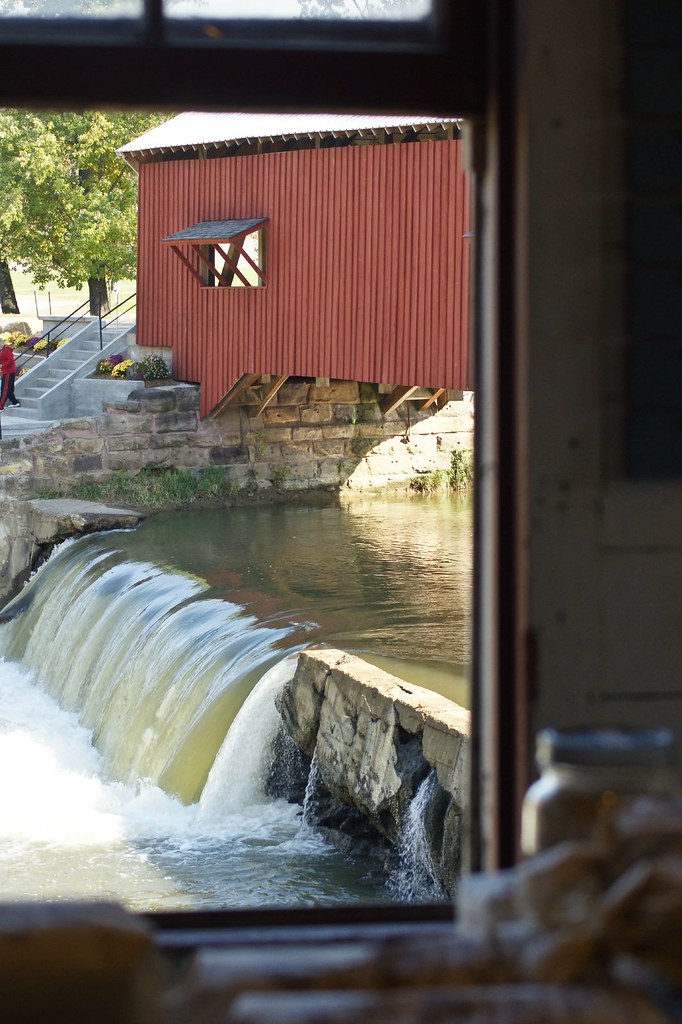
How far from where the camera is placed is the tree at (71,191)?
2175 centimetres

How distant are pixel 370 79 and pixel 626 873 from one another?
132cm

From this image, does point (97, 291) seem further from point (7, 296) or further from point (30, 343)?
point (7, 296)

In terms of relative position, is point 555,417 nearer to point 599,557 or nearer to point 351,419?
point 599,557

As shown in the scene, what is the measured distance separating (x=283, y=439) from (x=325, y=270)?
2.85m

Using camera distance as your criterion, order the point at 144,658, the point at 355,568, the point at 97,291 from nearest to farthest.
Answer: the point at 144,658
the point at 355,568
the point at 97,291

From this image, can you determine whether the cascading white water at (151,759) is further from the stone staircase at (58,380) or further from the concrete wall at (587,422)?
the stone staircase at (58,380)

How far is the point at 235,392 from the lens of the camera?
17.0m

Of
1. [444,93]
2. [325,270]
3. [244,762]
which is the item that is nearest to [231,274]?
[325,270]

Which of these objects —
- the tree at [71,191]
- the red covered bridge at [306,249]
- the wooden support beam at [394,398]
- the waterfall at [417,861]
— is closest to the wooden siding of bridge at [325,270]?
the red covered bridge at [306,249]

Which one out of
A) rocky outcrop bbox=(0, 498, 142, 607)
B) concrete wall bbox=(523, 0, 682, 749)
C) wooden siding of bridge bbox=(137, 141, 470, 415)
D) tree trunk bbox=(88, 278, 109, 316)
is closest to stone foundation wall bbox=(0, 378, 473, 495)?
wooden siding of bridge bbox=(137, 141, 470, 415)

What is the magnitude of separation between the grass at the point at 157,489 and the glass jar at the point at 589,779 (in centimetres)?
1433

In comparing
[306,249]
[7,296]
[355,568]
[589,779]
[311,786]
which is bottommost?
[311,786]

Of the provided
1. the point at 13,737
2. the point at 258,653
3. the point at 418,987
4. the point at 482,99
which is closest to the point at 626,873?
the point at 418,987

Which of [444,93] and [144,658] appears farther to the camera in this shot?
[144,658]
